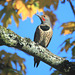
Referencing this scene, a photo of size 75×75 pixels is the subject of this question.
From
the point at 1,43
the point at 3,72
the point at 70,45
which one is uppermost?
the point at 1,43

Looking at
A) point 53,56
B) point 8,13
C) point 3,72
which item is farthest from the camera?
point 8,13

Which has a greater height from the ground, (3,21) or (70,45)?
(3,21)

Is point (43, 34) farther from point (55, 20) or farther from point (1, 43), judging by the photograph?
point (1, 43)

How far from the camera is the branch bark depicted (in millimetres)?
2525

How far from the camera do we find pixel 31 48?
102 inches

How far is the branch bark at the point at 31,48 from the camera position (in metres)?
2.53

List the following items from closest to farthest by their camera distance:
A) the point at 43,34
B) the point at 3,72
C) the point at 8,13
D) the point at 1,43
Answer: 1. the point at 1,43
2. the point at 3,72
3. the point at 8,13
4. the point at 43,34

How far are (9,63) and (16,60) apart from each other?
21cm

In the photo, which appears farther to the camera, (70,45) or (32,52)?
(70,45)

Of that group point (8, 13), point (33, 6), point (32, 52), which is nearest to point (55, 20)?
point (33, 6)

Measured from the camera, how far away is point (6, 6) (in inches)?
155

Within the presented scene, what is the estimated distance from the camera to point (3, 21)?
402cm

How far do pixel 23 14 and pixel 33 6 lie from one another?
1.12 feet

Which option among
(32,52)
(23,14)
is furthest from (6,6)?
(32,52)
